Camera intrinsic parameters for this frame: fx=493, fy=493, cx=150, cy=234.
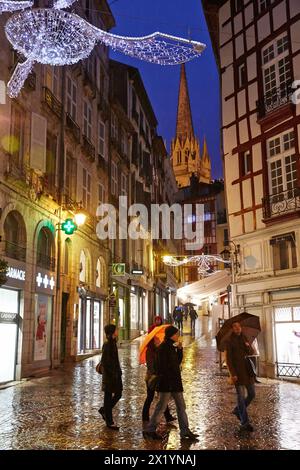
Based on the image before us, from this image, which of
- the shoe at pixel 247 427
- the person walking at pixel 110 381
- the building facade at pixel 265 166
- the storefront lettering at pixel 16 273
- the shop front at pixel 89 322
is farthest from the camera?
the shop front at pixel 89 322

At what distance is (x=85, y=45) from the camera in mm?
10039

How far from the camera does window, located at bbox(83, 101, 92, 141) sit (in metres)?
24.4

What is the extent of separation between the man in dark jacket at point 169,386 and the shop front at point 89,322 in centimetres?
1457

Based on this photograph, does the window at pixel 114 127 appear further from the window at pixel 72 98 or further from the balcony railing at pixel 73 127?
the balcony railing at pixel 73 127

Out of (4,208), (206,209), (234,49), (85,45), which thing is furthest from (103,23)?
(206,209)

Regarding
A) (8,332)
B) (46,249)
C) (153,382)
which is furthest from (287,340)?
(153,382)

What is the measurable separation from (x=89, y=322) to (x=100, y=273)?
3496 millimetres

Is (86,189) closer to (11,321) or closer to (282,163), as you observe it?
(11,321)

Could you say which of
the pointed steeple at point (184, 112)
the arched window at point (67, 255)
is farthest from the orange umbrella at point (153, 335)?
the pointed steeple at point (184, 112)

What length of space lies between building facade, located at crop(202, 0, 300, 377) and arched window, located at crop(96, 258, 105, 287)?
30.3 ft

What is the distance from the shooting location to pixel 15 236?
1633 cm

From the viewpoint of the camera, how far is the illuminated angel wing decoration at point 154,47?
888cm
